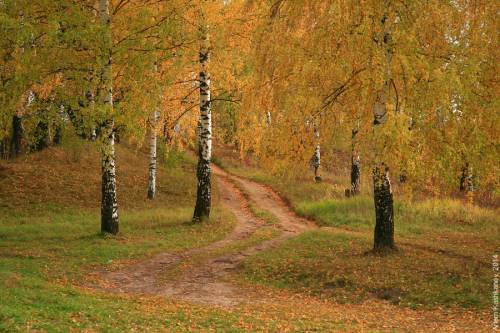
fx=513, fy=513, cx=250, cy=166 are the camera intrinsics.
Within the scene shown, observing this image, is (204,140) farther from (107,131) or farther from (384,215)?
(384,215)

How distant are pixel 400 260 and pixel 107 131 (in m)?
8.64

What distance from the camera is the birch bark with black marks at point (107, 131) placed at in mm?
13367

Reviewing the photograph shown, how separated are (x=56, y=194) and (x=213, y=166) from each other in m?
16.2

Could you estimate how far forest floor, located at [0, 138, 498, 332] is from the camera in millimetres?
8609

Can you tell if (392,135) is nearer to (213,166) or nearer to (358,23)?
(358,23)

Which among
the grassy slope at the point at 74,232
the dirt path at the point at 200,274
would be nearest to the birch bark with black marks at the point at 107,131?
the grassy slope at the point at 74,232

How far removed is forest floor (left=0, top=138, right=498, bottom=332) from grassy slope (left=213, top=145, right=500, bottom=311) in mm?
45

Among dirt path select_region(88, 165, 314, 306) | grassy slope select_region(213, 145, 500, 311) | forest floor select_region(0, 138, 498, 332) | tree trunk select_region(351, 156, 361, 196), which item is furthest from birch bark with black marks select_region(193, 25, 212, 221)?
tree trunk select_region(351, 156, 361, 196)

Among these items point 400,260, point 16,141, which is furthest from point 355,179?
point 16,141

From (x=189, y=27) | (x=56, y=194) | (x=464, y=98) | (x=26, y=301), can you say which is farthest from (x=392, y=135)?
(x=56, y=194)

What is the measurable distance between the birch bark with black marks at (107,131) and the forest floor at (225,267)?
2.34 feet

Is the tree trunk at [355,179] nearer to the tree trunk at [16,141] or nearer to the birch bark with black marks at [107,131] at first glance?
Result: the birch bark with black marks at [107,131]

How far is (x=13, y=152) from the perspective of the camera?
2442cm

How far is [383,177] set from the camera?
11734 millimetres
